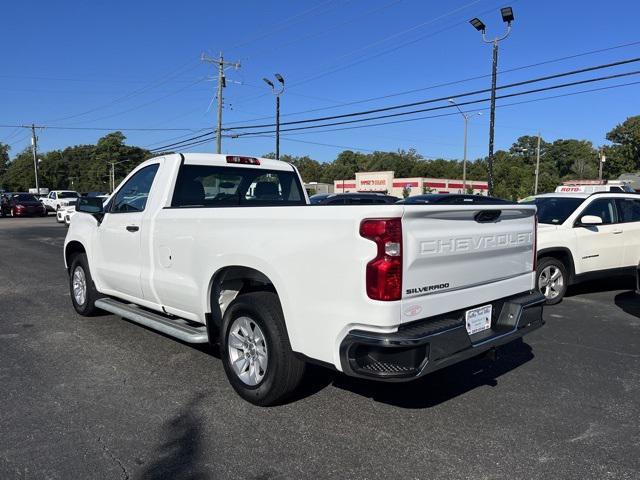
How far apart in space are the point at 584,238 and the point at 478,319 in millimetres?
Answer: 5100

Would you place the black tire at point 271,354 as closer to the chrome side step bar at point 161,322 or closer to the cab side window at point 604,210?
the chrome side step bar at point 161,322

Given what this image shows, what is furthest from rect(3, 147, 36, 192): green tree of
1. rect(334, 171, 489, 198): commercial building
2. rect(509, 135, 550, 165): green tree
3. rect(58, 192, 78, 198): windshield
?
rect(509, 135, 550, 165): green tree

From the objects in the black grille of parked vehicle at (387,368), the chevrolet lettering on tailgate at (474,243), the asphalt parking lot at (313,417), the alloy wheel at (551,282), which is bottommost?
the asphalt parking lot at (313,417)

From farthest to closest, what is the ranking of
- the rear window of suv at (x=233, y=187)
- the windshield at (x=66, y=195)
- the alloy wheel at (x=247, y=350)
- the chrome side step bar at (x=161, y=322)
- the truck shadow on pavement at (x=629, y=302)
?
the windshield at (x=66, y=195), the truck shadow on pavement at (x=629, y=302), the rear window of suv at (x=233, y=187), the chrome side step bar at (x=161, y=322), the alloy wheel at (x=247, y=350)

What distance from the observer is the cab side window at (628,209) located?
858 centimetres

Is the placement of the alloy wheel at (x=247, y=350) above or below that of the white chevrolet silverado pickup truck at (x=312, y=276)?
below

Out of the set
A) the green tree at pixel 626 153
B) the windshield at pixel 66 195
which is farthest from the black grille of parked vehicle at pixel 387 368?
the green tree at pixel 626 153

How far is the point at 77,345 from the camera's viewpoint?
550 cm

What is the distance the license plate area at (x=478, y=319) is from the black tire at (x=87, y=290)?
4.49m

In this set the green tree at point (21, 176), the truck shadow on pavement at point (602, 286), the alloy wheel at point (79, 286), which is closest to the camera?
the alloy wheel at point (79, 286)

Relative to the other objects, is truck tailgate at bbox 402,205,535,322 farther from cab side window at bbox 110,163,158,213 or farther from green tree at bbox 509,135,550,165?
green tree at bbox 509,135,550,165

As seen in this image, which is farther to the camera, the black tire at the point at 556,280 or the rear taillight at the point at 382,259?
the black tire at the point at 556,280

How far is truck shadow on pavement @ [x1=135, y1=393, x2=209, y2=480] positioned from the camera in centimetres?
299

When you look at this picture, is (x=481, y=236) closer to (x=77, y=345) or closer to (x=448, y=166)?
(x=77, y=345)
